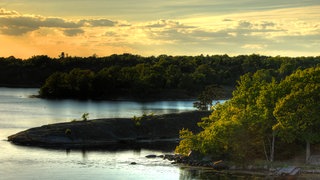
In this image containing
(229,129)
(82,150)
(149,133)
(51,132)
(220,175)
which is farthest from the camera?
(149,133)

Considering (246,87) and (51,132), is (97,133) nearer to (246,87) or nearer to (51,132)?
(51,132)

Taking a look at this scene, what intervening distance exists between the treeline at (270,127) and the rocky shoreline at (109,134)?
24844mm

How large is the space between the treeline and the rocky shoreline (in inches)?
978

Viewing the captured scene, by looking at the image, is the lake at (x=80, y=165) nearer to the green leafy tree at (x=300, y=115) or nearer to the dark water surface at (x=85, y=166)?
the dark water surface at (x=85, y=166)

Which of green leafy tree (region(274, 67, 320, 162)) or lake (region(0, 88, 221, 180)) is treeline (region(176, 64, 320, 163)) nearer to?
green leafy tree (region(274, 67, 320, 162))

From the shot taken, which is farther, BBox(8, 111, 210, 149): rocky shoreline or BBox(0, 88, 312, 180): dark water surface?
BBox(8, 111, 210, 149): rocky shoreline

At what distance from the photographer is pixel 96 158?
98.1 metres

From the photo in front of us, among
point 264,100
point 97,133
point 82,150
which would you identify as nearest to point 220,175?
point 264,100

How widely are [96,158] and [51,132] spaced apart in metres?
20.6

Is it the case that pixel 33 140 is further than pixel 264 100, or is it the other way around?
pixel 33 140

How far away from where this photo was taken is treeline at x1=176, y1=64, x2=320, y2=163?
86875 millimetres

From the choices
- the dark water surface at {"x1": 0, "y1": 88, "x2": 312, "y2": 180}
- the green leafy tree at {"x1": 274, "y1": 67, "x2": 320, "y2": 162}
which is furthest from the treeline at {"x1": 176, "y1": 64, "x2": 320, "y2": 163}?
the dark water surface at {"x1": 0, "y1": 88, "x2": 312, "y2": 180}

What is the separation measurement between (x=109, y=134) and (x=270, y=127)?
137 feet

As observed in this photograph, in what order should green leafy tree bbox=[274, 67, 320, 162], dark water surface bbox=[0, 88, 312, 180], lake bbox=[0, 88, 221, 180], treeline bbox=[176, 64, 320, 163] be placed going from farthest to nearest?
treeline bbox=[176, 64, 320, 163] < green leafy tree bbox=[274, 67, 320, 162] < lake bbox=[0, 88, 221, 180] < dark water surface bbox=[0, 88, 312, 180]
